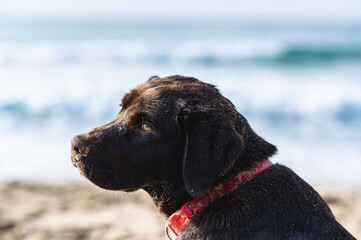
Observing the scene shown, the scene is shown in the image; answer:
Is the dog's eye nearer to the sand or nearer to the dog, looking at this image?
the dog

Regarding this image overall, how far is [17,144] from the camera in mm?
9180

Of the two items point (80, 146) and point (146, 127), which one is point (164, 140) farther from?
point (80, 146)

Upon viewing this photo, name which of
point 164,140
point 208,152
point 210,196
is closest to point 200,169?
point 208,152

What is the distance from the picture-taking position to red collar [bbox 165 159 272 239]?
10.3 feet

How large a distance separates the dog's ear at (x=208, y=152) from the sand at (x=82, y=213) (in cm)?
259

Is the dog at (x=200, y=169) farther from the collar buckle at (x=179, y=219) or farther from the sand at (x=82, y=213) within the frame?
the sand at (x=82, y=213)

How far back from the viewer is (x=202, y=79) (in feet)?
57.1

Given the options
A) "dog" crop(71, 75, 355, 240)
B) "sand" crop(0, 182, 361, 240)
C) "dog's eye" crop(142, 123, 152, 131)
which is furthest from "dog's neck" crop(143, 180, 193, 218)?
"sand" crop(0, 182, 361, 240)

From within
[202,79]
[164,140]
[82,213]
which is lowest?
[164,140]

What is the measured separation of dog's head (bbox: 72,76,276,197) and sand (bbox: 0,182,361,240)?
2.26 metres

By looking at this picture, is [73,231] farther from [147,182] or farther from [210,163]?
[210,163]

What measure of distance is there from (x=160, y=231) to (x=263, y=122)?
20.2ft

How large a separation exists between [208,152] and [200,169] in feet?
0.35

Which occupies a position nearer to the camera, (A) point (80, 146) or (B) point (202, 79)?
(A) point (80, 146)
